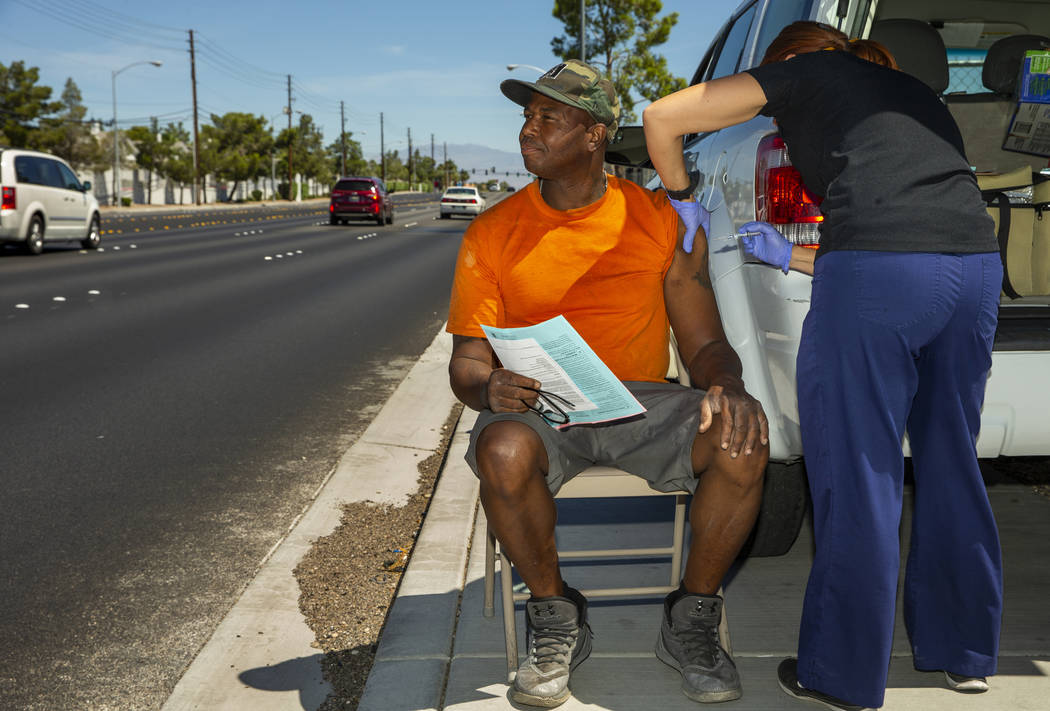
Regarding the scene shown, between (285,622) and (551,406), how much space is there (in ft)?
4.04

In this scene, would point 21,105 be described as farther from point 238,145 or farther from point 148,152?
point 238,145

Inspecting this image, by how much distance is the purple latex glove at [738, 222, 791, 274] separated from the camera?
284cm

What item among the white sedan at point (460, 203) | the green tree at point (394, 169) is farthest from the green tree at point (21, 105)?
the green tree at point (394, 169)

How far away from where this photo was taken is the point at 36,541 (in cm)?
424

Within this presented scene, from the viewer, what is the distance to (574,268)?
313 centimetres

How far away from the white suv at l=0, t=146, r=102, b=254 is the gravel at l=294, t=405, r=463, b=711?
15.9m

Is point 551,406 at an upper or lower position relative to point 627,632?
upper

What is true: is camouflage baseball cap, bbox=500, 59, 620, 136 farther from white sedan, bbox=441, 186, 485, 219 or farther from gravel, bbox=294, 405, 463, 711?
white sedan, bbox=441, 186, 485, 219

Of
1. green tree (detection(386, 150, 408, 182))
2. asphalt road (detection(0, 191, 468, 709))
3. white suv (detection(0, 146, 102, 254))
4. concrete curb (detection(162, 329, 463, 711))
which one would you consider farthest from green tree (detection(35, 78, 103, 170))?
green tree (detection(386, 150, 408, 182))

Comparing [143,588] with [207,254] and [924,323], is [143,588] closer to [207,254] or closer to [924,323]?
[924,323]

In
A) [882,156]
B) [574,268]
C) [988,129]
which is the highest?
[988,129]

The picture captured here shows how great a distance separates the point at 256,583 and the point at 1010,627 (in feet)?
8.08

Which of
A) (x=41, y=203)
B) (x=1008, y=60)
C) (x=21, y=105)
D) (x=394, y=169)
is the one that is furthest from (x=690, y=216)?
(x=394, y=169)

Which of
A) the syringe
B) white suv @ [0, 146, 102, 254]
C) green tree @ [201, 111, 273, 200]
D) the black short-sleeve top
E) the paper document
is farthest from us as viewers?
green tree @ [201, 111, 273, 200]
